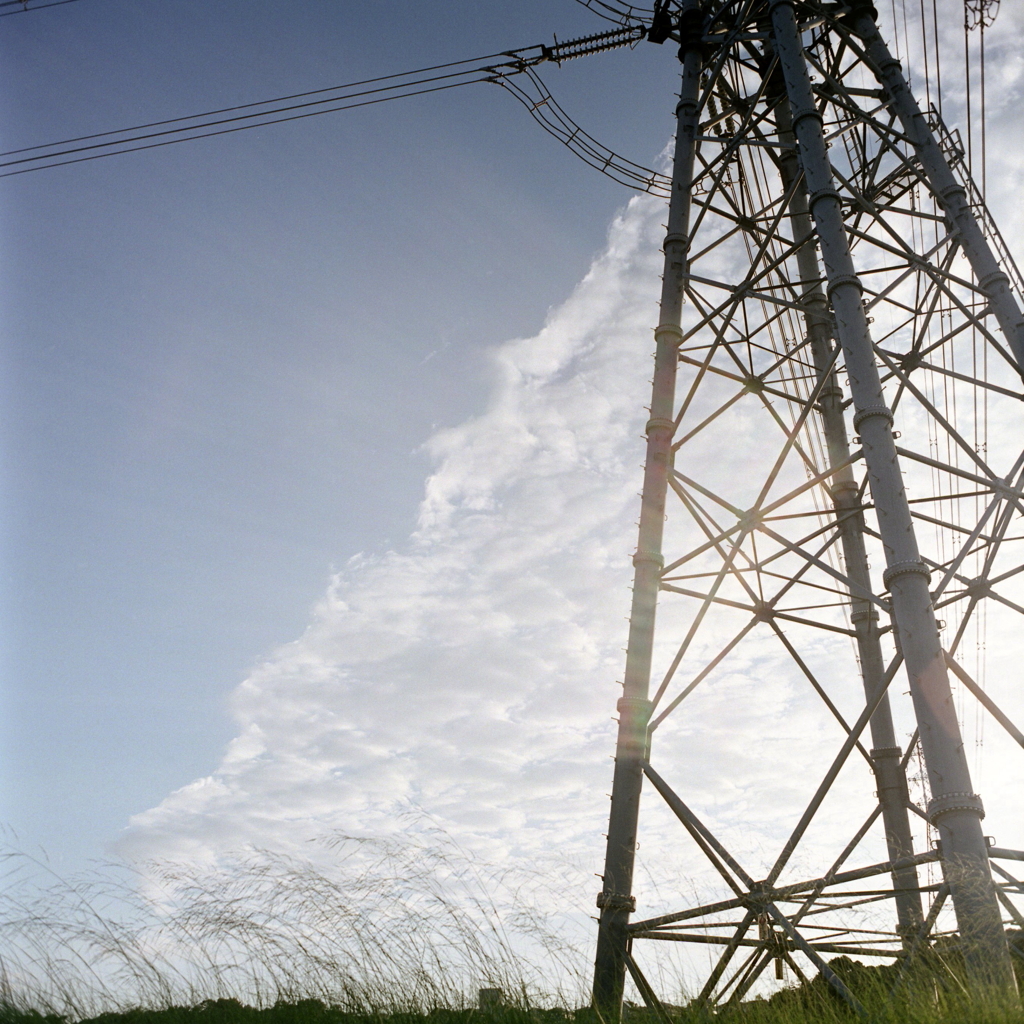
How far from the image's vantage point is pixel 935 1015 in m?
4.21

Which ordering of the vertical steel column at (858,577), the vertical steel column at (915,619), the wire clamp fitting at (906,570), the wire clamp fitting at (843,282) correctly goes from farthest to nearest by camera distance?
the vertical steel column at (858,577) < the wire clamp fitting at (843,282) < the wire clamp fitting at (906,570) < the vertical steel column at (915,619)

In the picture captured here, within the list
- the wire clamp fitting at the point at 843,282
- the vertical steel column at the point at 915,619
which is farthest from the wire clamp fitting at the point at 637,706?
the wire clamp fitting at the point at 843,282

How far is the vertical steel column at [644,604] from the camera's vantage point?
20.6 feet

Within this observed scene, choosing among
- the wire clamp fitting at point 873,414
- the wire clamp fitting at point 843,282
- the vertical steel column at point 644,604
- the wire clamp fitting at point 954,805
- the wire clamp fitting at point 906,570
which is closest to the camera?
the wire clamp fitting at point 954,805

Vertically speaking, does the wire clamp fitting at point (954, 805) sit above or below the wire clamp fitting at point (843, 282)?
below

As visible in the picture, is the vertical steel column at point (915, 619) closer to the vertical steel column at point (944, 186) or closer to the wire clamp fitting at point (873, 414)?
the wire clamp fitting at point (873, 414)

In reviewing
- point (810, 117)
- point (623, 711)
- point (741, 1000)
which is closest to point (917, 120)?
point (810, 117)

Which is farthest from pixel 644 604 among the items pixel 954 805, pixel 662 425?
pixel 954 805

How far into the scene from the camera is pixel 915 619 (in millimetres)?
5840

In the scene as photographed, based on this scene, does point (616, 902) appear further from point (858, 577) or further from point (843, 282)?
point (843, 282)

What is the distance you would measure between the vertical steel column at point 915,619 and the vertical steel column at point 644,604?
5.26 ft

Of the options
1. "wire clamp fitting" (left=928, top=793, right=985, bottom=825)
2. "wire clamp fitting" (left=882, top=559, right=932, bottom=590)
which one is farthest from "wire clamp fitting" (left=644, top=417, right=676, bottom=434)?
"wire clamp fitting" (left=928, top=793, right=985, bottom=825)

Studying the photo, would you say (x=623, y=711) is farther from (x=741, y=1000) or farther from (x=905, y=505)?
(x=905, y=505)

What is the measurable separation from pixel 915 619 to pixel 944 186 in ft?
16.6
